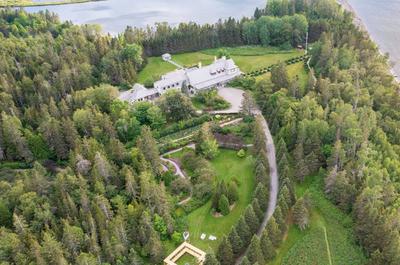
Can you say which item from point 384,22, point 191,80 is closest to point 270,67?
point 191,80

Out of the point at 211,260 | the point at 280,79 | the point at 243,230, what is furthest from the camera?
the point at 280,79

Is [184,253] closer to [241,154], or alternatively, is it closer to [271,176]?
[271,176]

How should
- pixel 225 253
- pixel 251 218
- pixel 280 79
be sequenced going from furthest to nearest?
pixel 280 79
pixel 251 218
pixel 225 253

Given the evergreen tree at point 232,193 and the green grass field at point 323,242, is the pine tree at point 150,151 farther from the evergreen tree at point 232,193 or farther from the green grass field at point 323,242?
the green grass field at point 323,242

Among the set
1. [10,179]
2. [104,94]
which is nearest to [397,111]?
[104,94]

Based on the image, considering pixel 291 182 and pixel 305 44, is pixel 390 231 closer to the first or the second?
pixel 291 182

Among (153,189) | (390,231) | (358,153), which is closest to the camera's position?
(390,231)
